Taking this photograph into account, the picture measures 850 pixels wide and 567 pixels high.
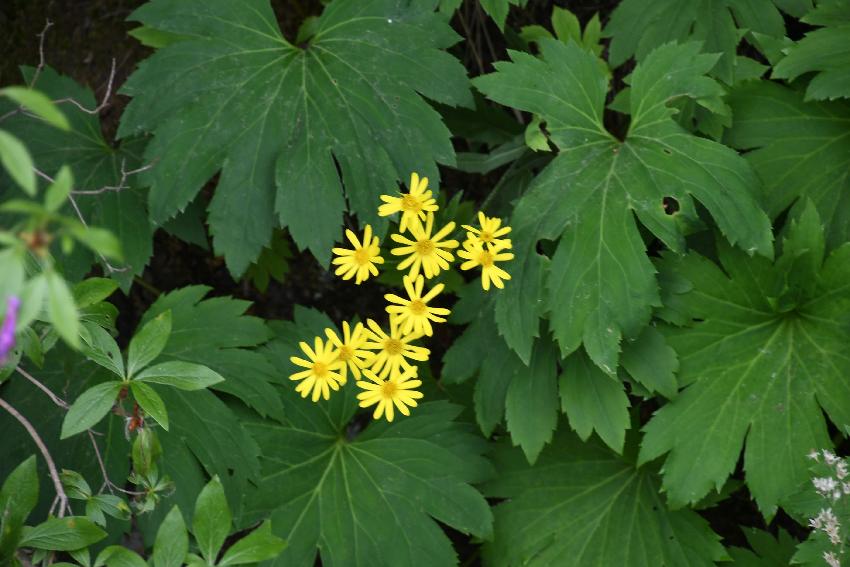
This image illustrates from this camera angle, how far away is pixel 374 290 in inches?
135

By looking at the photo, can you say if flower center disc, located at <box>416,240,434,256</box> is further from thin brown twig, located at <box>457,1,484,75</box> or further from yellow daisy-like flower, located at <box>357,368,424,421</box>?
thin brown twig, located at <box>457,1,484,75</box>

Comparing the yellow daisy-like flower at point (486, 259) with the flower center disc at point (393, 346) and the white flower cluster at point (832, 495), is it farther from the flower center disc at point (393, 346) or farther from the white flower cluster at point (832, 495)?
the white flower cluster at point (832, 495)

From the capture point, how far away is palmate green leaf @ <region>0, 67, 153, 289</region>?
2.56m

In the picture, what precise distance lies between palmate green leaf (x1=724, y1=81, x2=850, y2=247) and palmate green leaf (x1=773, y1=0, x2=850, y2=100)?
0.10m

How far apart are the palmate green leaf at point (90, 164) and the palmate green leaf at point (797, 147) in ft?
5.74

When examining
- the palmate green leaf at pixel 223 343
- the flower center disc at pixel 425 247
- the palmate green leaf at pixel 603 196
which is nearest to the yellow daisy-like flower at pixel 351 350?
the flower center disc at pixel 425 247

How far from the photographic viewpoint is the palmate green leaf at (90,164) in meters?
2.56

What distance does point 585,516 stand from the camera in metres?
2.61

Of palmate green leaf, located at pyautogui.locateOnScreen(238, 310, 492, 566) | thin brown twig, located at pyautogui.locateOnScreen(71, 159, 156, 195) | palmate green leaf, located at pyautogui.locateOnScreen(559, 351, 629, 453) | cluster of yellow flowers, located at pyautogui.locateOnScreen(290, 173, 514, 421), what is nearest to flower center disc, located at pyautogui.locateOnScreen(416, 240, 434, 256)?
cluster of yellow flowers, located at pyautogui.locateOnScreen(290, 173, 514, 421)

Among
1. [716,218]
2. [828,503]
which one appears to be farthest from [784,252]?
[828,503]

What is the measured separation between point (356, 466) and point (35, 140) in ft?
4.52

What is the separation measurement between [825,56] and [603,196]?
78 cm

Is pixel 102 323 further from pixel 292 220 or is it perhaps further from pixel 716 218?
pixel 716 218

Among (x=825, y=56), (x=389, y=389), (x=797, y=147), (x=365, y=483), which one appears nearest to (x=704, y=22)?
(x=825, y=56)
